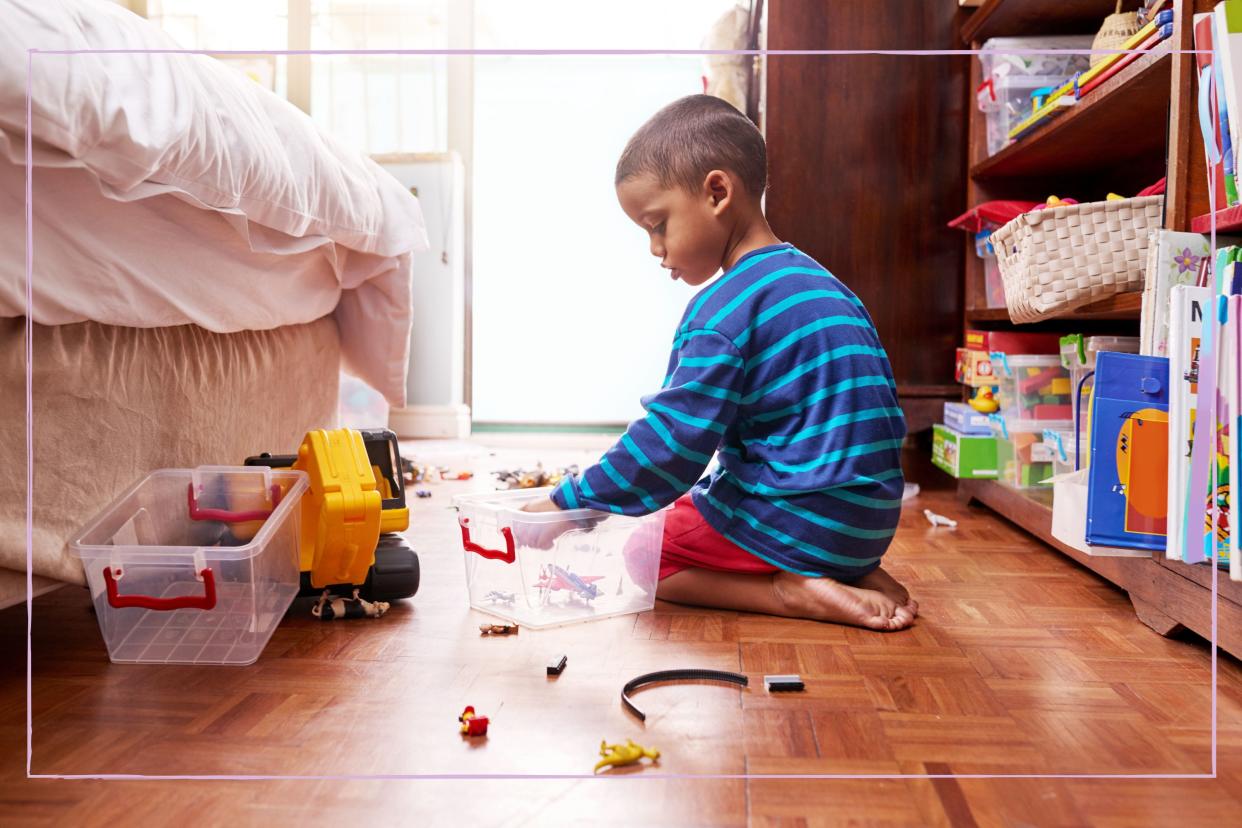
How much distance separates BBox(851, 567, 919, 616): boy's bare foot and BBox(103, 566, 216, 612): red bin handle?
726mm

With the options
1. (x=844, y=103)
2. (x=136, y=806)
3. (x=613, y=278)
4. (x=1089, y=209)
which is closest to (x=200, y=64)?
(x=613, y=278)

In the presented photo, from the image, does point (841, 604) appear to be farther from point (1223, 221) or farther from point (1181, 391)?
point (1223, 221)

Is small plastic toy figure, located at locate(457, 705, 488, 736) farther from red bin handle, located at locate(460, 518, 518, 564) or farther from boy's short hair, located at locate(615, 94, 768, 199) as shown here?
boy's short hair, located at locate(615, 94, 768, 199)

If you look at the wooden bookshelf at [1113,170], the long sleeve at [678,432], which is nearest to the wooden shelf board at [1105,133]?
the wooden bookshelf at [1113,170]

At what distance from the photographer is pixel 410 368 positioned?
5.40 feet

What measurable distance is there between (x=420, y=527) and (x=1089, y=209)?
3.71ft

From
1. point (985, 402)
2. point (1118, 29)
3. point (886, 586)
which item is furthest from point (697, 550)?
point (1118, 29)

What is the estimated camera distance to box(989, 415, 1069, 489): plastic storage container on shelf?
5.83 feet

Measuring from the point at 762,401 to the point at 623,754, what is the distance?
54 cm

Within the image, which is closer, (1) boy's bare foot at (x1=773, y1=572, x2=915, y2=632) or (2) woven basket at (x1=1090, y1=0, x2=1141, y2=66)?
(1) boy's bare foot at (x1=773, y1=572, x2=915, y2=632)

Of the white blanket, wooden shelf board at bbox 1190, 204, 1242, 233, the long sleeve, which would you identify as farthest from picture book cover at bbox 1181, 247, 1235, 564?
the white blanket

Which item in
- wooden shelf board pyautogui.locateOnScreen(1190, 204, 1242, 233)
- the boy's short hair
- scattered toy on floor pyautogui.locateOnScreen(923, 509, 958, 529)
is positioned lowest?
scattered toy on floor pyautogui.locateOnScreen(923, 509, 958, 529)

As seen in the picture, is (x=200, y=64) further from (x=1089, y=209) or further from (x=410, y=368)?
(x=1089, y=209)

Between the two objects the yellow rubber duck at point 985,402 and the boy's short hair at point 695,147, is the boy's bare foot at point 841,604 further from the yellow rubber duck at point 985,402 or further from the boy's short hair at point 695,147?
the yellow rubber duck at point 985,402
